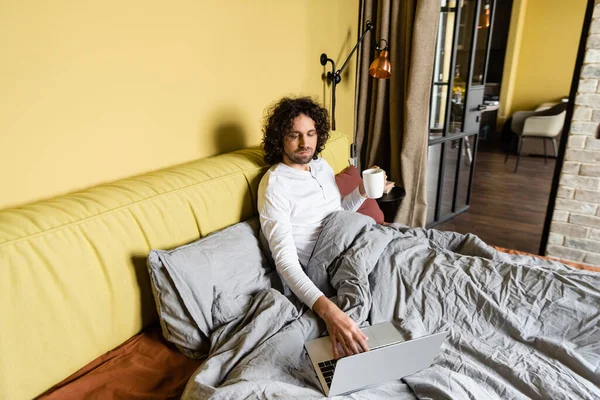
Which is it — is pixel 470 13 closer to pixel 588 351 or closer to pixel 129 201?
pixel 588 351

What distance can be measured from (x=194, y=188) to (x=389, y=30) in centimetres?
188

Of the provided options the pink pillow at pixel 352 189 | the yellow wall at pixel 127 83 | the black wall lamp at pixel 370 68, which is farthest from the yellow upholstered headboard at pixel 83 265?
the black wall lamp at pixel 370 68

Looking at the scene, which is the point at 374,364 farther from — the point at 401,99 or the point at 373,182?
the point at 401,99

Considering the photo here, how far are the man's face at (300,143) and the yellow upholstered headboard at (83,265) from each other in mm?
337

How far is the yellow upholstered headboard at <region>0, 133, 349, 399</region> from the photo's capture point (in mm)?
892

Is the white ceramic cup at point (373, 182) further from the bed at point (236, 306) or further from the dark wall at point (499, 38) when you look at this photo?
the dark wall at point (499, 38)

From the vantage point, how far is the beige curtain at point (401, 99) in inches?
96.3

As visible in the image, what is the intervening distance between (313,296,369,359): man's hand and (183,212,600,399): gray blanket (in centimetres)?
5

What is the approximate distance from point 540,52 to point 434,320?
640 cm

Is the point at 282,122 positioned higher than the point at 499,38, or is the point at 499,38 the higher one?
the point at 499,38

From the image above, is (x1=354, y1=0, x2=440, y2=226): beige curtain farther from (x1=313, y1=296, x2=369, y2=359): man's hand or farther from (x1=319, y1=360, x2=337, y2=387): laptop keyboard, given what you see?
(x1=319, y1=360, x2=337, y2=387): laptop keyboard

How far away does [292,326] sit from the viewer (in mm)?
1104

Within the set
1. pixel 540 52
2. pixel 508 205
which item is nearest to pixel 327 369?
pixel 508 205

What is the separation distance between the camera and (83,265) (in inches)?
39.6
